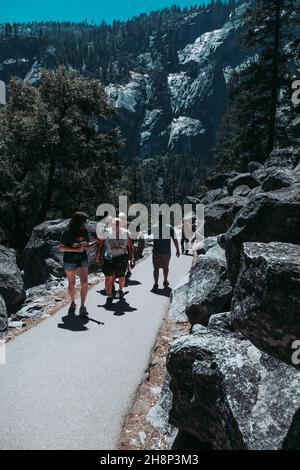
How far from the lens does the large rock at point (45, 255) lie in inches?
529

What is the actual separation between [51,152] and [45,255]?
1011 centimetres

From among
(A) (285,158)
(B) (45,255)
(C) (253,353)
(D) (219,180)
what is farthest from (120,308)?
(D) (219,180)

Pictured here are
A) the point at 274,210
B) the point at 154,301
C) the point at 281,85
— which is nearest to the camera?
the point at 274,210

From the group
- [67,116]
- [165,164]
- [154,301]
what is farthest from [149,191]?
[154,301]

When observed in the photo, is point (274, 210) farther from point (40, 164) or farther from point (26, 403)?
point (40, 164)

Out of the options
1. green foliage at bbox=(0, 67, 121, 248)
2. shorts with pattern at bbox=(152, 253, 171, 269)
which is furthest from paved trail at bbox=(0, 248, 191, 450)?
green foliage at bbox=(0, 67, 121, 248)

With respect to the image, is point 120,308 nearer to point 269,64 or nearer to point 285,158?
point 285,158

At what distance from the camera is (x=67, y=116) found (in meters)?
22.9

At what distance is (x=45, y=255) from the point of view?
542 inches

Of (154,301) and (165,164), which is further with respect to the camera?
(165,164)

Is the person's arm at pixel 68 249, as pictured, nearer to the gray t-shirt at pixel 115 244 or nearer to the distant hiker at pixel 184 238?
the gray t-shirt at pixel 115 244

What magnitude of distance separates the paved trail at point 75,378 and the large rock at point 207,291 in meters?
1.01

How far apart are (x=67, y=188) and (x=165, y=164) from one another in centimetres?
14969

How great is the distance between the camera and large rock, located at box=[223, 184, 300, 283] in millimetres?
4707
